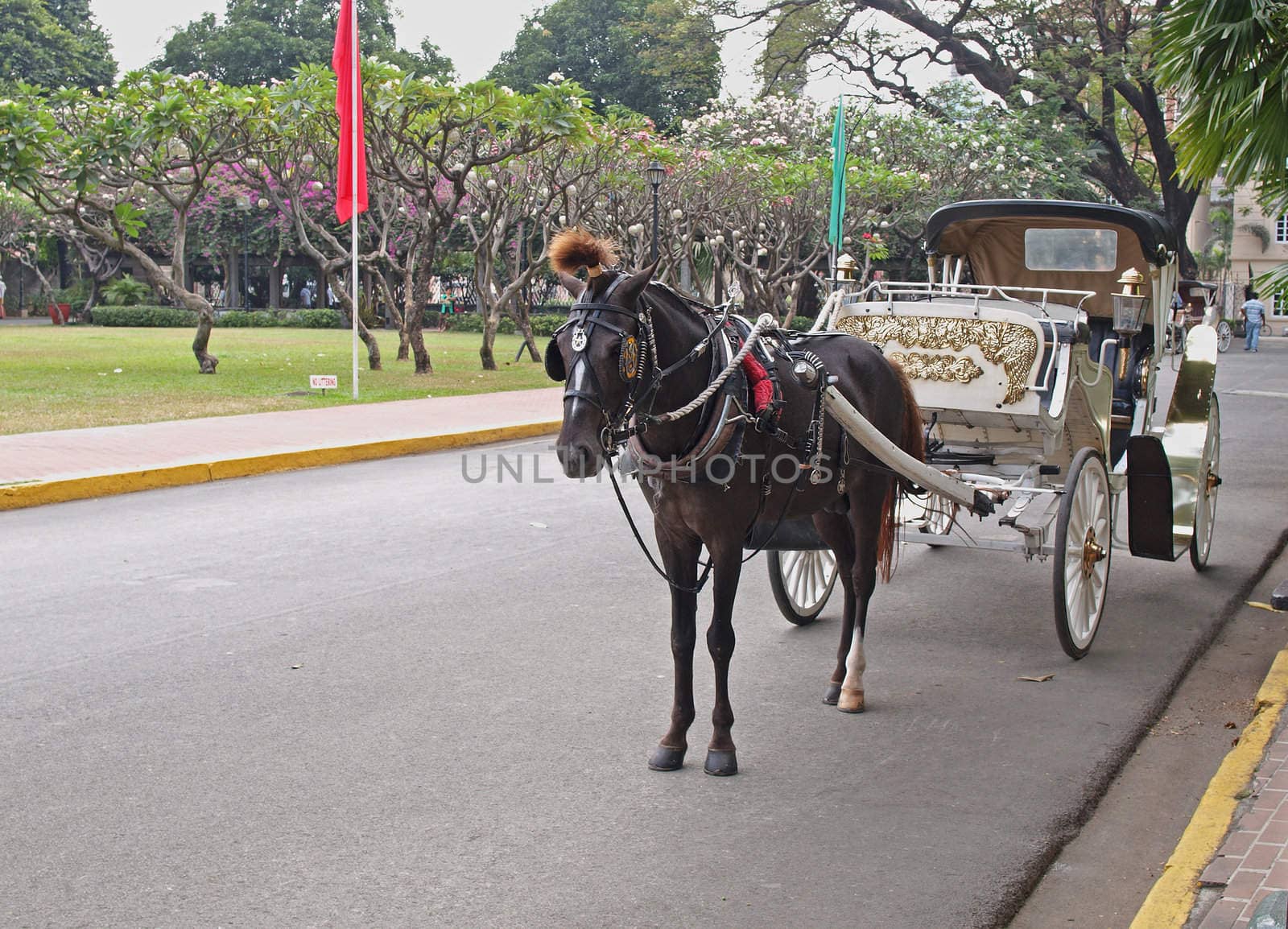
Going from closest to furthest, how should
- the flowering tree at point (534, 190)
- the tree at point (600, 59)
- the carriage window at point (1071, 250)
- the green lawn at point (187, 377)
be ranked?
the carriage window at point (1071, 250) → the green lawn at point (187, 377) → the flowering tree at point (534, 190) → the tree at point (600, 59)

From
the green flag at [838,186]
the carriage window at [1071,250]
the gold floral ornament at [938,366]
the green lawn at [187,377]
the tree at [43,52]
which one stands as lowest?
Result: the green lawn at [187,377]

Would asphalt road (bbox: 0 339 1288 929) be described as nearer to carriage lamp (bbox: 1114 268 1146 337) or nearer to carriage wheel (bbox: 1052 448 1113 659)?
carriage wheel (bbox: 1052 448 1113 659)

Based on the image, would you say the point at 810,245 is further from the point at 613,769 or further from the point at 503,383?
the point at 613,769

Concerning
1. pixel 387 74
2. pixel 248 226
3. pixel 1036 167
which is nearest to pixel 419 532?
pixel 387 74

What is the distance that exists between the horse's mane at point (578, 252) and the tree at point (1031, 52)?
29.6 meters

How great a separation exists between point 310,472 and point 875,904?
8799mm

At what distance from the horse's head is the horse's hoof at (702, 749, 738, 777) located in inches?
48.0

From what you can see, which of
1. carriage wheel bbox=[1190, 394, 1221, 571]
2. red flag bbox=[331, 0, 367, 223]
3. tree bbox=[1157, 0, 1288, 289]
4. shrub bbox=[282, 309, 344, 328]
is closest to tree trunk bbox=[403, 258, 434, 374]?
red flag bbox=[331, 0, 367, 223]

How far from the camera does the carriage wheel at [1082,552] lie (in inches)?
226

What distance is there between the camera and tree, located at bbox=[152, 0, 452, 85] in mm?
54094

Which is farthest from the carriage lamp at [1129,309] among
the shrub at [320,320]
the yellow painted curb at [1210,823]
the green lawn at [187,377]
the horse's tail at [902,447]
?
the shrub at [320,320]

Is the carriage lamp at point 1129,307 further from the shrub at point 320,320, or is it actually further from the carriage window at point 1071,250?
the shrub at point 320,320

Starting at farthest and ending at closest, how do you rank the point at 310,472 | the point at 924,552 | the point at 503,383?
1. the point at 503,383
2. the point at 310,472
3. the point at 924,552

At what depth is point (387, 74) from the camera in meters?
18.3
